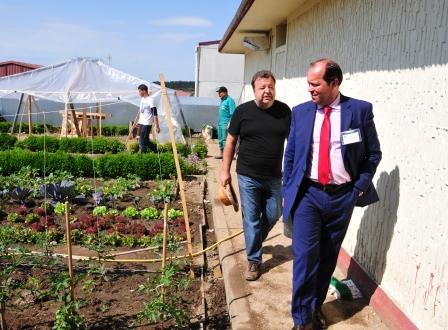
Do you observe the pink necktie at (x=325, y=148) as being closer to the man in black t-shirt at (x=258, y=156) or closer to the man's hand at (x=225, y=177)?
the man in black t-shirt at (x=258, y=156)

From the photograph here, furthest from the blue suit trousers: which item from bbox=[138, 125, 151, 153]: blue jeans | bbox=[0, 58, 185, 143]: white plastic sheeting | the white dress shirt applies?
bbox=[0, 58, 185, 143]: white plastic sheeting

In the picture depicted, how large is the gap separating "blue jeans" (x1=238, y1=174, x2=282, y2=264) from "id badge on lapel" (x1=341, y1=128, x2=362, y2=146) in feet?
4.19

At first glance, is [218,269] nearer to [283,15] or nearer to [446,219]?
[446,219]

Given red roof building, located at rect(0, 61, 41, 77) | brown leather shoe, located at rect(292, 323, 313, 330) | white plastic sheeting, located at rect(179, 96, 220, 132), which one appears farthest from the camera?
red roof building, located at rect(0, 61, 41, 77)

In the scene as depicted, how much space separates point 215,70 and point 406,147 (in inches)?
1063

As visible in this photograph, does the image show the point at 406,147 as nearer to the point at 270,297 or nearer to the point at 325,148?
the point at 325,148

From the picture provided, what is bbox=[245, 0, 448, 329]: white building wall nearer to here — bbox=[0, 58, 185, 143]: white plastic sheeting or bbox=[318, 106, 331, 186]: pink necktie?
bbox=[318, 106, 331, 186]: pink necktie

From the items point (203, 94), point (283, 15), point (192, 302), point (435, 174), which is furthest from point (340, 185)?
point (203, 94)

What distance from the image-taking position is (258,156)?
432 cm

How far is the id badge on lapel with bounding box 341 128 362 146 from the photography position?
3.19 metres

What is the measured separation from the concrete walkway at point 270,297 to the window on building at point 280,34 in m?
4.94

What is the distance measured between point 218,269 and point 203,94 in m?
25.9

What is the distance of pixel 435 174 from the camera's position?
121 inches

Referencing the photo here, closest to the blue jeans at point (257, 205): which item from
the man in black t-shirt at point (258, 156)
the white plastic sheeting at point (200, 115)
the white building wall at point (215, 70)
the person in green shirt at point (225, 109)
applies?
the man in black t-shirt at point (258, 156)
